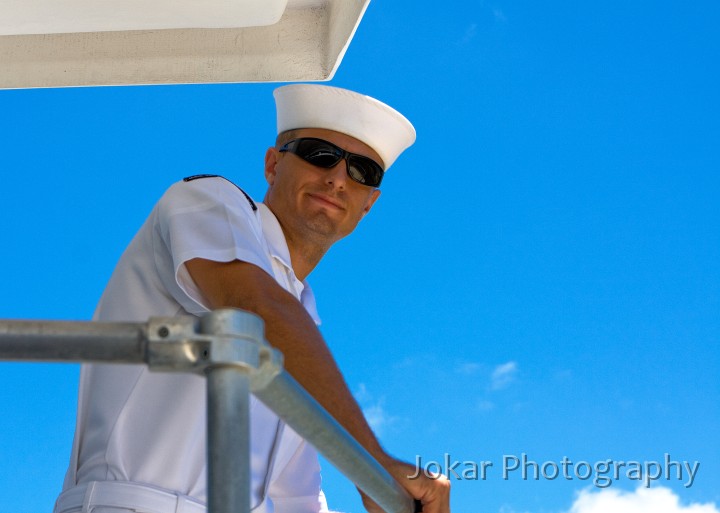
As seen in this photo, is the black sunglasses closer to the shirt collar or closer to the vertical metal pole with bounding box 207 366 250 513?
the shirt collar

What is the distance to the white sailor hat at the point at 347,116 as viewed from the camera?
322cm

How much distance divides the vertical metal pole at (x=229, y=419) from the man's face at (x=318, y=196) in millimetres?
1988

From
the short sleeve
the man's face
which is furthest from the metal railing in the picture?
the man's face

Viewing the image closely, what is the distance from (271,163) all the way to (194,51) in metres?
0.79

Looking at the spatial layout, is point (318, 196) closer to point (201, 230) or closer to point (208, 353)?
point (201, 230)

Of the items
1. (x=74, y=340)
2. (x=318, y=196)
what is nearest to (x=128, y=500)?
(x=74, y=340)

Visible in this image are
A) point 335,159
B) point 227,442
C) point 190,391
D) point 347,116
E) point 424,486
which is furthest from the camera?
point 347,116

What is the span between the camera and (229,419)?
31.8 inches

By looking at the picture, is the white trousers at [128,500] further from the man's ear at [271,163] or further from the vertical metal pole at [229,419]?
the man's ear at [271,163]

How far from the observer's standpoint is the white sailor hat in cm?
322

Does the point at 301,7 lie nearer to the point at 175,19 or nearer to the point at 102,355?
the point at 175,19

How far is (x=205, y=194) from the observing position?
2041 millimetres

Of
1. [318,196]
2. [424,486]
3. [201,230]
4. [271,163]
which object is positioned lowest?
[424,486]

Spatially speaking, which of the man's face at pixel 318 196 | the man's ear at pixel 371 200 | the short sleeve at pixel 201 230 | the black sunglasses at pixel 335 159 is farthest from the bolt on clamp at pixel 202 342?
the man's ear at pixel 371 200
